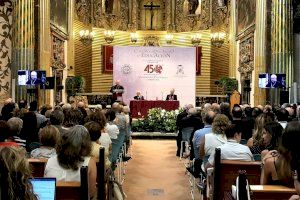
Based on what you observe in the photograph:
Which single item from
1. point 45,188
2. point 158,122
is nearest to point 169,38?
point 158,122

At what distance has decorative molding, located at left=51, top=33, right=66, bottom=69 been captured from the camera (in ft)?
75.5

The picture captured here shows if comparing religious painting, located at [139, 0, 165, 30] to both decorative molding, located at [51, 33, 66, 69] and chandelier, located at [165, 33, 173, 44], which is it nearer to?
chandelier, located at [165, 33, 173, 44]

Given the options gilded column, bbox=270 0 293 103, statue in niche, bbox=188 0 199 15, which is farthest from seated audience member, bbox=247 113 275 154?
statue in niche, bbox=188 0 199 15

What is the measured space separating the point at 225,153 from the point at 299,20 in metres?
14.9

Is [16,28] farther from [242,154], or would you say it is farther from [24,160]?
[24,160]

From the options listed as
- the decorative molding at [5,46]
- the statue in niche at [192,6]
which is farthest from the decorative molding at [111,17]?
the decorative molding at [5,46]

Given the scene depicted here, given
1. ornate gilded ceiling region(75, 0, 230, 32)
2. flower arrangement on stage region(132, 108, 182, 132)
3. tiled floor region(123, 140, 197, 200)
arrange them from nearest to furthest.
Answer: tiled floor region(123, 140, 197, 200), flower arrangement on stage region(132, 108, 182, 132), ornate gilded ceiling region(75, 0, 230, 32)

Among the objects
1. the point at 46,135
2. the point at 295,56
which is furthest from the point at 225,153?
the point at 295,56

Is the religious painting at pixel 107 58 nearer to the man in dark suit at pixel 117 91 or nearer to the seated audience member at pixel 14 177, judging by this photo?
the man in dark suit at pixel 117 91

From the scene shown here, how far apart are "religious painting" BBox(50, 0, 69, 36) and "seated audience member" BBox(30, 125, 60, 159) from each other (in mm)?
16276

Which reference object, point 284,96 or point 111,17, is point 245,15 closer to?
point 284,96

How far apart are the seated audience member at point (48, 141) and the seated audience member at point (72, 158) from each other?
110 centimetres

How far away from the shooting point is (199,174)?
29.5 ft

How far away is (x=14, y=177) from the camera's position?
262 cm
